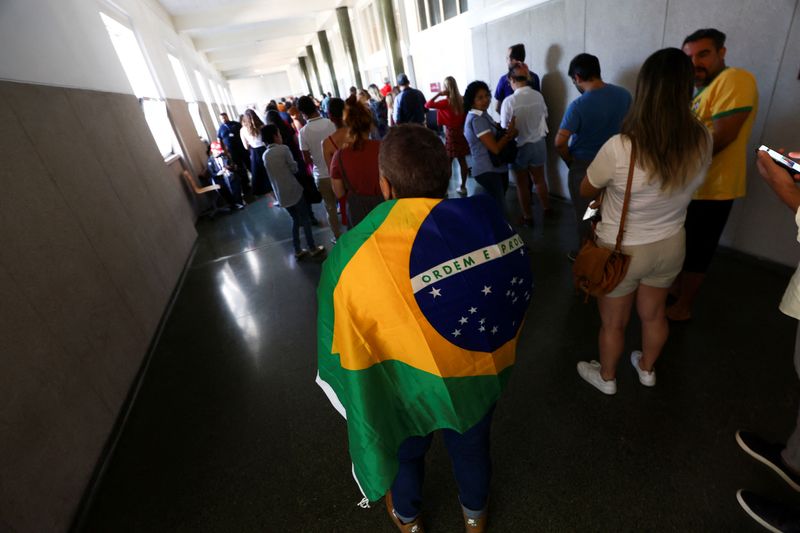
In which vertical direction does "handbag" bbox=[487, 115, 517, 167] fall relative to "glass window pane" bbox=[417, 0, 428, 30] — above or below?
below

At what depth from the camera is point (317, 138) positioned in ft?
12.5

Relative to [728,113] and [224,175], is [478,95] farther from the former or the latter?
[224,175]

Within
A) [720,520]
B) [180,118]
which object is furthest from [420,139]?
[180,118]

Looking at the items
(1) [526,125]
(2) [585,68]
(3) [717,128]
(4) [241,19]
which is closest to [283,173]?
(1) [526,125]

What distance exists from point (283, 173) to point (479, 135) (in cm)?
189

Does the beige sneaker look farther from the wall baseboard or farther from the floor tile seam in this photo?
the floor tile seam

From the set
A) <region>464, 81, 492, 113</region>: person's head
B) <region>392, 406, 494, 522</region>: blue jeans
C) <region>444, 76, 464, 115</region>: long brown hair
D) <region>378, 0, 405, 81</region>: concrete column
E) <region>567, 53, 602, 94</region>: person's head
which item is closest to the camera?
<region>392, 406, 494, 522</region>: blue jeans

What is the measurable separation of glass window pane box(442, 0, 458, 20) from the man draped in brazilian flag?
21.9 ft

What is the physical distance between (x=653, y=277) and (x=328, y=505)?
1737 millimetres

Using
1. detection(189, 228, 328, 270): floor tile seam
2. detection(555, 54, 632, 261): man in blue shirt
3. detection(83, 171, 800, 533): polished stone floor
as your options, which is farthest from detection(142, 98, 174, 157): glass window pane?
detection(555, 54, 632, 261): man in blue shirt

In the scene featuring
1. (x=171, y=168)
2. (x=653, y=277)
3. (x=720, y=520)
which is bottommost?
(x=720, y=520)

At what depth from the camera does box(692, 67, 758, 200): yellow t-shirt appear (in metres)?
1.83

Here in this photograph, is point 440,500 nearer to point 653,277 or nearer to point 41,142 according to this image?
point 653,277

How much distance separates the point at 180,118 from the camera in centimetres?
695
